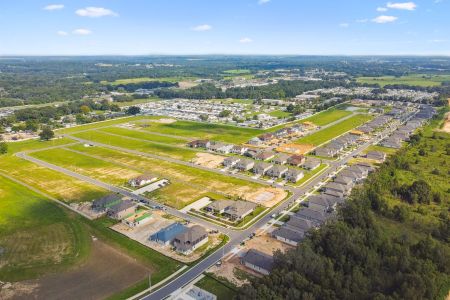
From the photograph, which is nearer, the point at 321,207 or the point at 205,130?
the point at 321,207

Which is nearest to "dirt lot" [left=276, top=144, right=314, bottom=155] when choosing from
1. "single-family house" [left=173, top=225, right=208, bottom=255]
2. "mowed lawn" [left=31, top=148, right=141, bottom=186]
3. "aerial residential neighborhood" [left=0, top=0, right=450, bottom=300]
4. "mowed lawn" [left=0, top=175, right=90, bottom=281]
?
"aerial residential neighborhood" [left=0, top=0, right=450, bottom=300]

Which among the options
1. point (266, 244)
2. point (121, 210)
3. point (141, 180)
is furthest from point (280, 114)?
point (266, 244)

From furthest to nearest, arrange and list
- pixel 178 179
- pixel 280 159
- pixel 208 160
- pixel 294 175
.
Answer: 1. pixel 208 160
2. pixel 280 159
3. pixel 178 179
4. pixel 294 175

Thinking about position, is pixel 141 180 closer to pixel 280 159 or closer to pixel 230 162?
pixel 230 162

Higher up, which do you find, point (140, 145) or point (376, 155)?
point (376, 155)

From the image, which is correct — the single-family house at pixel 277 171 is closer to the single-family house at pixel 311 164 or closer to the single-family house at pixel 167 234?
the single-family house at pixel 311 164

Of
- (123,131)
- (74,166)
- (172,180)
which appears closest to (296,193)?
(172,180)

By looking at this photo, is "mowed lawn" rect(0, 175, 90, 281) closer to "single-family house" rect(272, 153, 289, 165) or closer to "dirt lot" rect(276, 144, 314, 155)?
"single-family house" rect(272, 153, 289, 165)
